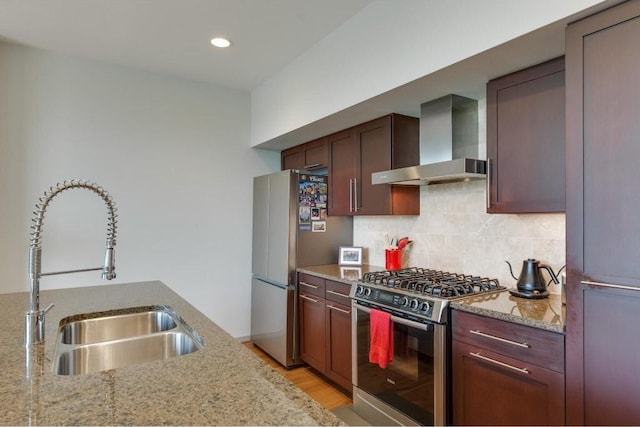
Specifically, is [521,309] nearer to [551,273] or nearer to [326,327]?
[551,273]

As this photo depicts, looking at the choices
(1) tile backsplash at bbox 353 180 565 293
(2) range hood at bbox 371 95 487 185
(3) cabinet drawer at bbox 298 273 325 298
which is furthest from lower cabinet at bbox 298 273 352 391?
(2) range hood at bbox 371 95 487 185

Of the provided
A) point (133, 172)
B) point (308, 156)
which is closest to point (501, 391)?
point (308, 156)

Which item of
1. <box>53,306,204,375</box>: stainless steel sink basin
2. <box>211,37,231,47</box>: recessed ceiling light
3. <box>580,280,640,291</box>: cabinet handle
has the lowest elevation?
<box>53,306,204,375</box>: stainless steel sink basin

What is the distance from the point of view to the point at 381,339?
2.24 meters

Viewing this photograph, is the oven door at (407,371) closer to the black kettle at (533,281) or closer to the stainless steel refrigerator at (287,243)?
the black kettle at (533,281)

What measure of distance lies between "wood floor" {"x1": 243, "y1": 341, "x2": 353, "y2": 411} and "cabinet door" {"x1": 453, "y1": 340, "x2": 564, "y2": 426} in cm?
99

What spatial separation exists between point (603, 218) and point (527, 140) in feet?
2.10

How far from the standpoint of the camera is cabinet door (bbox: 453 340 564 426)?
1.57m

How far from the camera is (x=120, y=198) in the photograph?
3.28 metres

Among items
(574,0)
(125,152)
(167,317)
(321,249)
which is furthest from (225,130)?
(574,0)

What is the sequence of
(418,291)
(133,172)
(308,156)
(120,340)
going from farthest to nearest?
(308,156), (133,172), (418,291), (120,340)

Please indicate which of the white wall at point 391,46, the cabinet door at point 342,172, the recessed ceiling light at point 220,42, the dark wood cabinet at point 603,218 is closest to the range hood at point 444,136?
the white wall at point 391,46

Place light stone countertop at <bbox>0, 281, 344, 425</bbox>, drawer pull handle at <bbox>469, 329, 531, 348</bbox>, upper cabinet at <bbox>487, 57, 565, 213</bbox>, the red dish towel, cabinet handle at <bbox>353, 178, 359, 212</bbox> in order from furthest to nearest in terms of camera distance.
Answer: cabinet handle at <bbox>353, 178, 359, 212</bbox> < the red dish towel < upper cabinet at <bbox>487, 57, 565, 213</bbox> < drawer pull handle at <bbox>469, 329, 531, 348</bbox> < light stone countertop at <bbox>0, 281, 344, 425</bbox>

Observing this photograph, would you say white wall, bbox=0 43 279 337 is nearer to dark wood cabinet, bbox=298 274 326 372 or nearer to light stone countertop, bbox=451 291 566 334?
dark wood cabinet, bbox=298 274 326 372
